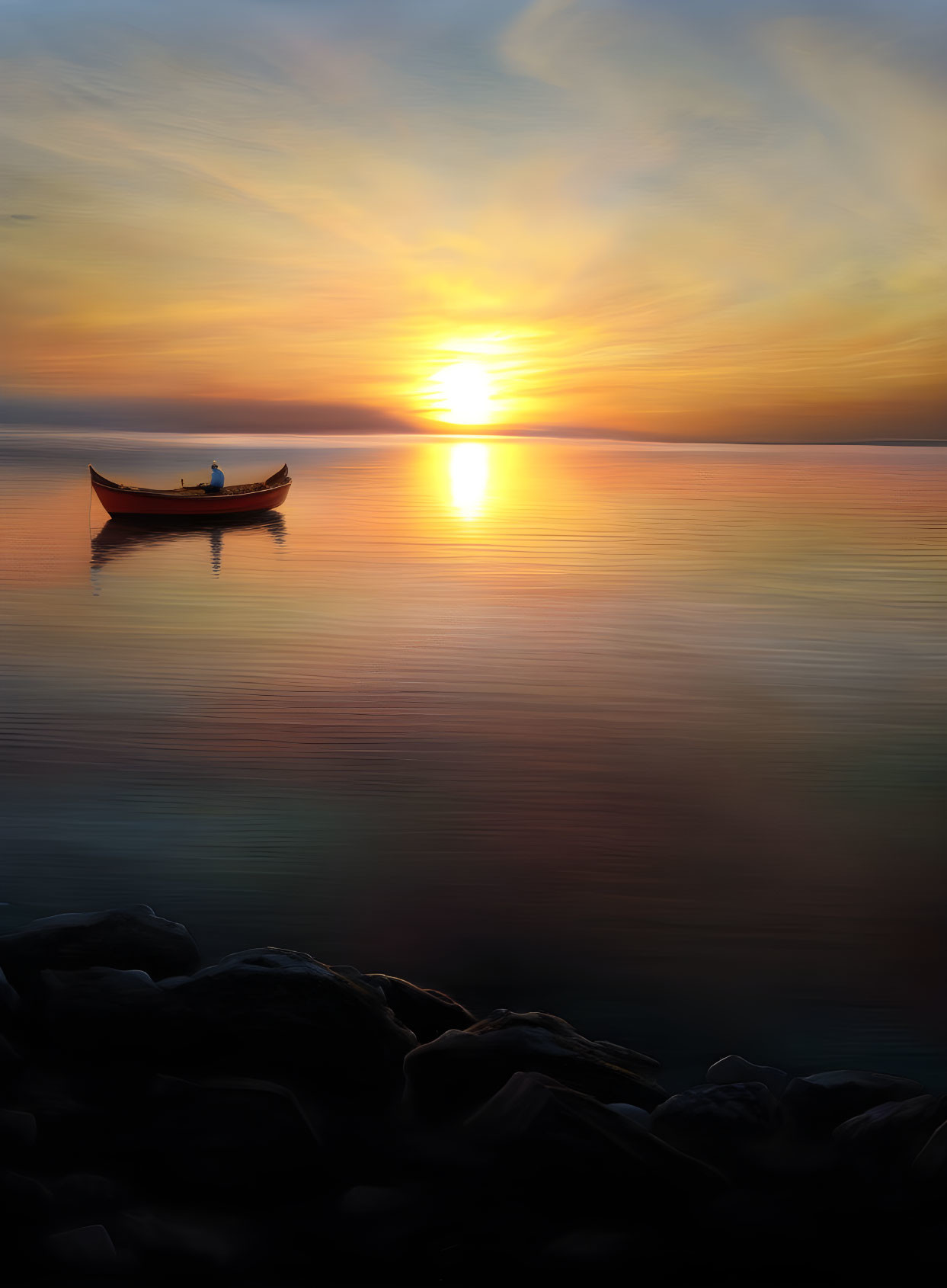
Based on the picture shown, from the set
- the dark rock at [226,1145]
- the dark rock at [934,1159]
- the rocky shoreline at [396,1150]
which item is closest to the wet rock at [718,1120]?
the rocky shoreline at [396,1150]

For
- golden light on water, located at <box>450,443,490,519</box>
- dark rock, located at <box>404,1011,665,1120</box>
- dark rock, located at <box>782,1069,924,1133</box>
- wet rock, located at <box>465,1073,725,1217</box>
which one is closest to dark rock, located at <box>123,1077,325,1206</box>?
dark rock, located at <box>404,1011,665,1120</box>

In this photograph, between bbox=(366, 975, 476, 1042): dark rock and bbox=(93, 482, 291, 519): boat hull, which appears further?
bbox=(93, 482, 291, 519): boat hull

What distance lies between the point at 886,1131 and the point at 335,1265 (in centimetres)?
222

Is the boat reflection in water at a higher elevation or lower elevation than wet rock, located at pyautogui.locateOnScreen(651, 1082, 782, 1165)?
higher

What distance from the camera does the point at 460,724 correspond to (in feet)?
37.1

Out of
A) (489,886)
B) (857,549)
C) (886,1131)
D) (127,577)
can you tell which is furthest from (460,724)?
(857,549)

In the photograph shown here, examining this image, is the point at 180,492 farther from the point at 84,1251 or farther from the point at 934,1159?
the point at 934,1159

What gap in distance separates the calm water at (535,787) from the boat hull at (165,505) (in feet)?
41.7

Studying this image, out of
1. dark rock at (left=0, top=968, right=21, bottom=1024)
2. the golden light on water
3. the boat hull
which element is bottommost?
dark rock at (left=0, top=968, right=21, bottom=1024)

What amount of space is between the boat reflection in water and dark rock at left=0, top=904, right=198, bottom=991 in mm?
24195

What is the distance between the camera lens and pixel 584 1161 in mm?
3918

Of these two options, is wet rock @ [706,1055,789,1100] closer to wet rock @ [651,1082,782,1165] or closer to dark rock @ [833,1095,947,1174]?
wet rock @ [651,1082,782,1165]

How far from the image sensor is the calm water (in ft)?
19.6

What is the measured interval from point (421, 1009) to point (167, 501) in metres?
33.4
